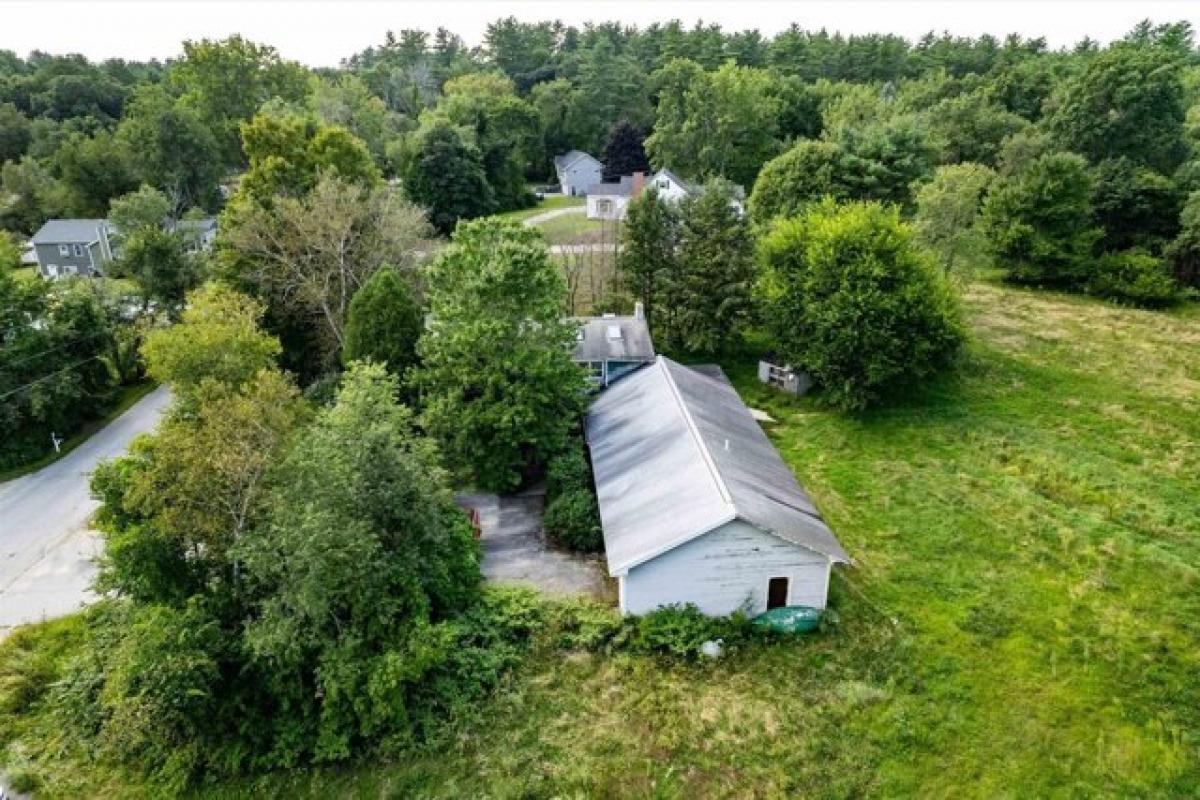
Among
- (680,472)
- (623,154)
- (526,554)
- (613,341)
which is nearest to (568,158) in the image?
(623,154)

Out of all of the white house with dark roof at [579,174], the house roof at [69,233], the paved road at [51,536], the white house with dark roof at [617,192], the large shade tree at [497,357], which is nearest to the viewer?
the paved road at [51,536]

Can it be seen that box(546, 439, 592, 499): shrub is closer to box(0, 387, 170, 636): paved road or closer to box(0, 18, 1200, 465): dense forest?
box(0, 18, 1200, 465): dense forest

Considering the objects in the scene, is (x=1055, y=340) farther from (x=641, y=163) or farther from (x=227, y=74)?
(x=227, y=74)

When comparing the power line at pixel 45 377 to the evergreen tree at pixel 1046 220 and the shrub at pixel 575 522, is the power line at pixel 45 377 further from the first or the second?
the evergreen tree at pixel 1046 220

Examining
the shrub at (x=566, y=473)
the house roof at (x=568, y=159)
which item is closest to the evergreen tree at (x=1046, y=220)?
the shrub at (x=566, y=473)

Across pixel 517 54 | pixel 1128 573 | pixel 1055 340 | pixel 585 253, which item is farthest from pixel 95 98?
pixel 1128 573

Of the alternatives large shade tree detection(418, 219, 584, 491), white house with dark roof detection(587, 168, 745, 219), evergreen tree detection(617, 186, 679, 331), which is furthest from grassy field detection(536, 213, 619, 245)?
large shade tree detection(418, 219, 584, 491)
